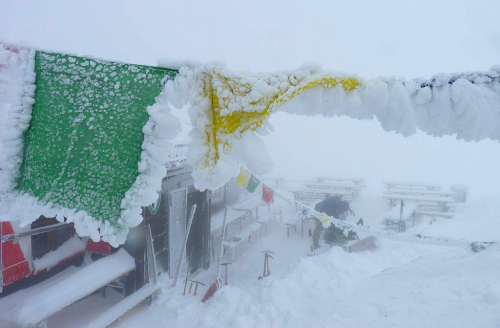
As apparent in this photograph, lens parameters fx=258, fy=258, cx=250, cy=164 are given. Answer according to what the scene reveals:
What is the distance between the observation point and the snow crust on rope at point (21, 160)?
121 centimetres

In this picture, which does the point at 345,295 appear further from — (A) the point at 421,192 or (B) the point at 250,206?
(A) the point at 421,192

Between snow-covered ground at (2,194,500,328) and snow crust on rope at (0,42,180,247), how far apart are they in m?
3.22

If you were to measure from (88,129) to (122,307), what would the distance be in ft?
15.2

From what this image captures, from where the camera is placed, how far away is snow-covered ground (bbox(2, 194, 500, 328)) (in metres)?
3.04

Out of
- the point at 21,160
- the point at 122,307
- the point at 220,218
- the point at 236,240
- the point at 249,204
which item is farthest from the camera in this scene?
the point at 249,204

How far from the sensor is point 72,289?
4.35 m

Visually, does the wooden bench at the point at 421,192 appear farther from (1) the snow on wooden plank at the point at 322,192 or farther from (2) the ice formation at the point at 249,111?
(2) the ice formation at the point at 249,111

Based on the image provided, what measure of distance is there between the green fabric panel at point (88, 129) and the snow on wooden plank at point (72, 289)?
3542 millimetres

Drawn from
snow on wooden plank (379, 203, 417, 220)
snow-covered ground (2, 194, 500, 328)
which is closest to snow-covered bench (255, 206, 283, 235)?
snow-covered ground (2, 194, 500, 328)

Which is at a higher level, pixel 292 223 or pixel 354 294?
pixel 354 294

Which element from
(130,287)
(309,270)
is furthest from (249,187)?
(130,287)

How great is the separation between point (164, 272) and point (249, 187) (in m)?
2.95

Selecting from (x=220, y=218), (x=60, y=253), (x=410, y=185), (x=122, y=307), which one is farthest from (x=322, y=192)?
(x=60, y=253)

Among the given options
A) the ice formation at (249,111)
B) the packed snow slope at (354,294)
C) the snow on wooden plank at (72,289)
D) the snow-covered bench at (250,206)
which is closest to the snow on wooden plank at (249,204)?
the snow-covered bench at (250,206)
